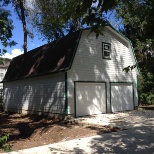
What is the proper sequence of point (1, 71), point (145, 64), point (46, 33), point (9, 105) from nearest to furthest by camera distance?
point (145, 64)
point (9, 105)
point (46, 33)
point (1, 71)

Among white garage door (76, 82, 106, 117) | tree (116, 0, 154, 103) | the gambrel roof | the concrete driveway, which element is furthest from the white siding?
the concrete driveway

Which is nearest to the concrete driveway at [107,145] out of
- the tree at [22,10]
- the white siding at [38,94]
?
the white siding at [38,94]

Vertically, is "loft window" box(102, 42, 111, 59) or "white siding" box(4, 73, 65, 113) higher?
"loft window" box(102, 42, 111, 59)

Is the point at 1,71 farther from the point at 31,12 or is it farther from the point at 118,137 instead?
the point at 118,137

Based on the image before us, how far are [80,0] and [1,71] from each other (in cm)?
4390

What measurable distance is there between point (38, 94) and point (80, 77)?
3782mm

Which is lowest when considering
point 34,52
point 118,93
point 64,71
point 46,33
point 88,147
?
point 88,147

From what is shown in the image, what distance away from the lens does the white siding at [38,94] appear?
1578 centimetres

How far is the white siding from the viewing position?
51.8 feet

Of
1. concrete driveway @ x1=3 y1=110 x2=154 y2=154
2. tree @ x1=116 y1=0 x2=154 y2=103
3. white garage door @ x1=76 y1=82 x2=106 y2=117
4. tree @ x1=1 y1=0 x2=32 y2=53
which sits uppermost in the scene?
tree @ x1=1 y1=0 x2=32 y2=53

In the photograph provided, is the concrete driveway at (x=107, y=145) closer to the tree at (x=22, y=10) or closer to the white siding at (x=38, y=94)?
the white siding at (x=38, y=94)

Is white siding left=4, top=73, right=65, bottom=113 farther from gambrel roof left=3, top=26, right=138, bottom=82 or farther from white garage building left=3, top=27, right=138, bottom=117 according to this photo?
gambrel roof left=3, top=26, right=138, bottom=82

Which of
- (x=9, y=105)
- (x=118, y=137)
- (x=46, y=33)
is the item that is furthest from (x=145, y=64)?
(x=46, y=33)

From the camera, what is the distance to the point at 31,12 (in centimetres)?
3256
